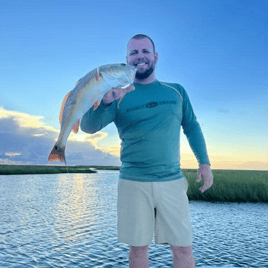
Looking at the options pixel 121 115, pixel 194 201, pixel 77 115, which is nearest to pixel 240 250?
pixel 121 115

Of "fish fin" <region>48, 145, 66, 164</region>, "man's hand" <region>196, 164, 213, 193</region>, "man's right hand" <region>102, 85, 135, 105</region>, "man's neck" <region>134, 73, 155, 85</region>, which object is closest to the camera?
"fish fin" <region>48, 145, 66, 164</region>

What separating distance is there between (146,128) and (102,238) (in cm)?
717

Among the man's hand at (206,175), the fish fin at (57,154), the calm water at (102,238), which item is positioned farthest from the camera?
the calm water at (102,238)

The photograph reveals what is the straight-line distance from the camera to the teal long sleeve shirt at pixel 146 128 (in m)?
3.56

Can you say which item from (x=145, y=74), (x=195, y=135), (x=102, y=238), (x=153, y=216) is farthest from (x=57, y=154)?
(x=102, y=238)

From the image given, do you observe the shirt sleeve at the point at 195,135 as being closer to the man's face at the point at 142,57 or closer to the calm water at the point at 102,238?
the man's face at the point at 142,57

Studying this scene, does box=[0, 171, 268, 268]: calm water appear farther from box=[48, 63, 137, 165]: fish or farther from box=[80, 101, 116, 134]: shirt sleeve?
box=[48, 63, 137, 165]: fish

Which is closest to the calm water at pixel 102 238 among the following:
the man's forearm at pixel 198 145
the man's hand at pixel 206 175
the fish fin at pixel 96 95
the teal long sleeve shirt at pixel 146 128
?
the man's hand at pixel 206 175

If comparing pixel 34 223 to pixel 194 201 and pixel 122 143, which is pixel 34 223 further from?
pixel 122 143

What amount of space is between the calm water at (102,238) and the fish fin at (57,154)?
5.04 meters

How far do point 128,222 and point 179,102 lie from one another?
149cm

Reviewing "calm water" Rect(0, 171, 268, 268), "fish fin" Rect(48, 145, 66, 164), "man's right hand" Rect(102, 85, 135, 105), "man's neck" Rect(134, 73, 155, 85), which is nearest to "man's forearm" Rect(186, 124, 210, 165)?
"man's neck" Rect(134, 73, 155, 85)

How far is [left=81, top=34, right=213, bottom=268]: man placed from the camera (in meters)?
3.56

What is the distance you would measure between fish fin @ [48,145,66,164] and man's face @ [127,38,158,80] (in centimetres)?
136
